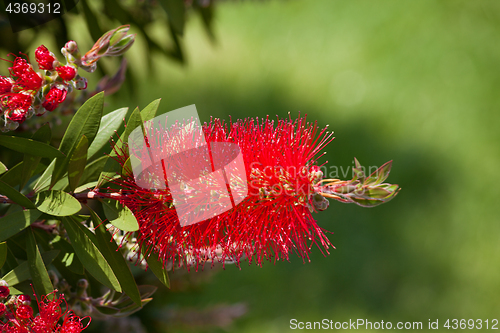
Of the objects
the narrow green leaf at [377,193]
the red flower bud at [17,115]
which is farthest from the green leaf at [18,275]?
the narrow green leaf at [377,193]

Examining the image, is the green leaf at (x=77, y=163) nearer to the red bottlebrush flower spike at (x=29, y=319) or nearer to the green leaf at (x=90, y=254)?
the green leaf at (x=90, y=254)

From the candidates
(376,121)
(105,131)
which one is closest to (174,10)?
(105,131)

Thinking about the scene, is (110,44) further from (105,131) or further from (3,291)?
(3,291)

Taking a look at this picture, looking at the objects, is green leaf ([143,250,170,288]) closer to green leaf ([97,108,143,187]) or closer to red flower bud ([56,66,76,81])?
green leaf ([97,108,143,187])

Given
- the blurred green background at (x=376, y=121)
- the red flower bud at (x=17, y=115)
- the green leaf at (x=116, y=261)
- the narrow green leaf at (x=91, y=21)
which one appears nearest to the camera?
Result: the red flower bud at (x=17, y=115)

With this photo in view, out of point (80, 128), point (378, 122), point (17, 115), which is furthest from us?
point (378, 122)

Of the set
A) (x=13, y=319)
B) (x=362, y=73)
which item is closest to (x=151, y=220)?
(x=13, y=319)
